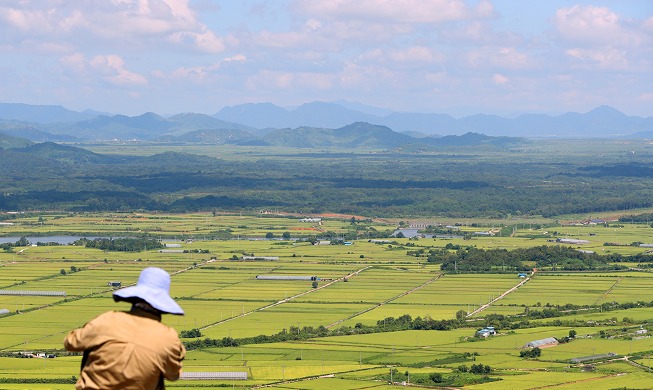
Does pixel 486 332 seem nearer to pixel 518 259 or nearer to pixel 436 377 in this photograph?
pixel 436 377

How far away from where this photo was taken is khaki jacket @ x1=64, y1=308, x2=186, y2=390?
5.69 metres

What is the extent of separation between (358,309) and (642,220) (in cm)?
6584

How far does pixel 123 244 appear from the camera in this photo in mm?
91688

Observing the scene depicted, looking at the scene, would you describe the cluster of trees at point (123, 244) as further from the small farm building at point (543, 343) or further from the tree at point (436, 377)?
the tree at point (436, 377)

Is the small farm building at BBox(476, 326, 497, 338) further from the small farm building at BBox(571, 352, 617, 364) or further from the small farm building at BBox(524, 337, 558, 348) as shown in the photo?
the small farm building at BBox(571, 352, 617, 364)

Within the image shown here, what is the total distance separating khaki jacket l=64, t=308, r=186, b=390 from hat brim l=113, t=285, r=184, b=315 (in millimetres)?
87

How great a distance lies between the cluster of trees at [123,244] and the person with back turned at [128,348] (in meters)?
84.4

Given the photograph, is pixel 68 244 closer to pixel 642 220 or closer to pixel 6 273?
pixel 6 273

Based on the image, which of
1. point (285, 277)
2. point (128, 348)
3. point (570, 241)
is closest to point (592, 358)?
point (285, 277)

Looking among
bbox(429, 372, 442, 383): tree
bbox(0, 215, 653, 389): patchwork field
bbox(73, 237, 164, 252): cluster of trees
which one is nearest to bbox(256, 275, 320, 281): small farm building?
bbox(0, 215, 653, 389): patchwork field

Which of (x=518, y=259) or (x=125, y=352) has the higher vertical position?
(x=125, y=352)

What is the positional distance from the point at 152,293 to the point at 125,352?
1.17 feet

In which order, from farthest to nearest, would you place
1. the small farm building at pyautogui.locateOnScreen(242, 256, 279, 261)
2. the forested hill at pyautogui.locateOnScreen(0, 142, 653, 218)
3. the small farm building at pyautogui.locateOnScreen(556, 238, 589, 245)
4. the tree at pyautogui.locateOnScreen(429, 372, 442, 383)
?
the forested hill at pyautogui.locateOnScreen(0, 142, 653, 218)
the small farm building at pyautogui.locateOnScreen(556, 238, 589, 245)
the small farm building at pyautogui.locateOnScreen(242, 256, 279, 261)
the tree at pyautogui.locateOnScreen(429, 372, 442, 383)

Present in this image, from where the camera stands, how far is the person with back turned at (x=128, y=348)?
18.7 feet
